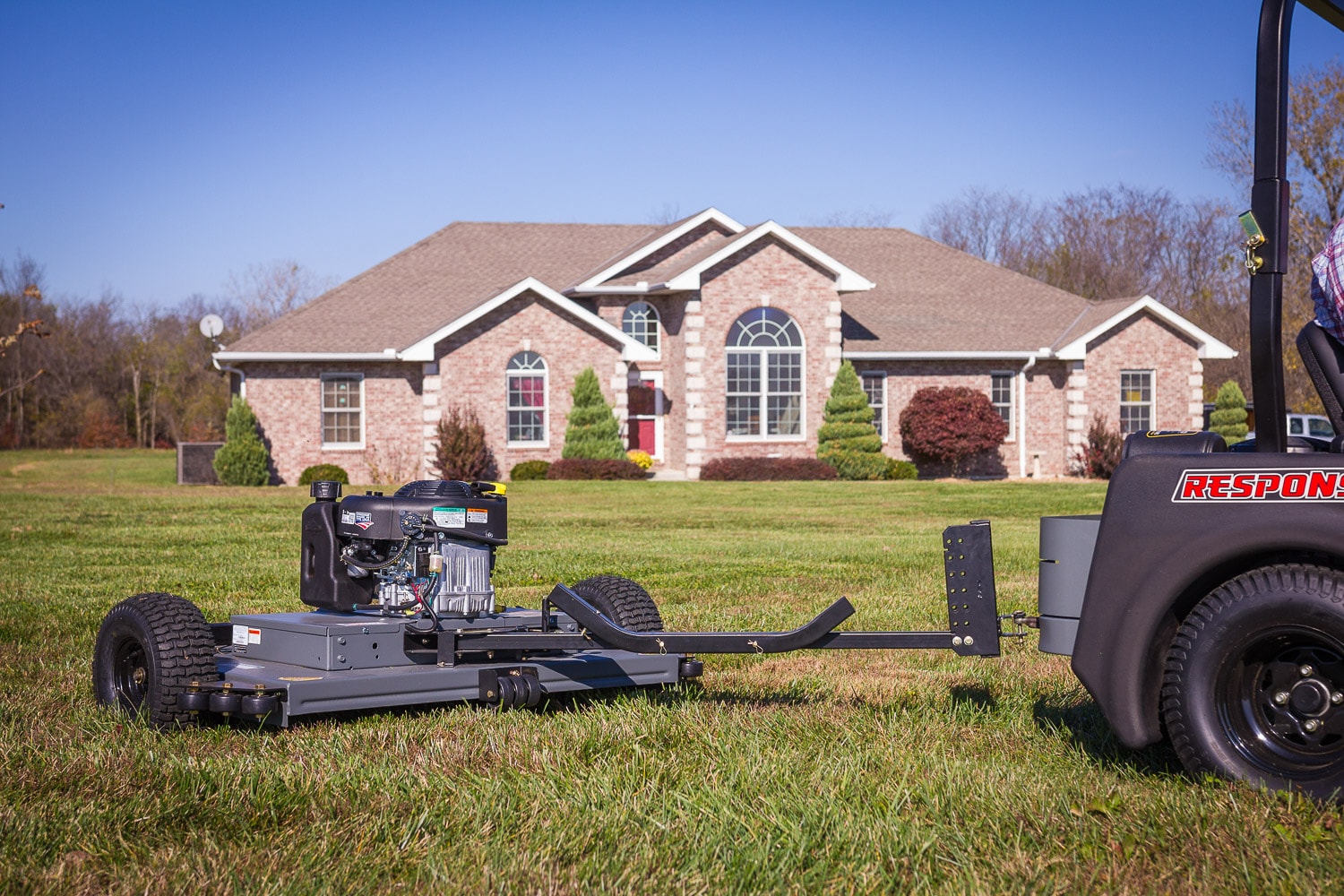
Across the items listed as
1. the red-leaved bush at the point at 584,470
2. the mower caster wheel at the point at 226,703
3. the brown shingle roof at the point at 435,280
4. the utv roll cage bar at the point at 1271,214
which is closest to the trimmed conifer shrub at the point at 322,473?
the brown shingle roof at the point at 435,280

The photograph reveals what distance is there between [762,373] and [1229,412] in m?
11.9

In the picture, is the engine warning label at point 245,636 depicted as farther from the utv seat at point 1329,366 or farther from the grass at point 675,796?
the utv seat at point 1329,366

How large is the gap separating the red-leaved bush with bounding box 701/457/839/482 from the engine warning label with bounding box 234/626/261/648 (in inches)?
964

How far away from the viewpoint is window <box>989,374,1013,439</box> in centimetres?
3494

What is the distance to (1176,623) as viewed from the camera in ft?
14.2

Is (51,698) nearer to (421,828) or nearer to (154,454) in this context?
(421,828)

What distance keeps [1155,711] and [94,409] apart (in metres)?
57.7

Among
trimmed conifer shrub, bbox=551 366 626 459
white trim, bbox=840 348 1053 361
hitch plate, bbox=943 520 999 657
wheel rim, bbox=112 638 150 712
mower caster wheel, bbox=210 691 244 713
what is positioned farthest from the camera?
white trim, bbox=840 348 1053 361

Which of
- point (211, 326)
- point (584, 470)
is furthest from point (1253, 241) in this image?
point (211, 326)

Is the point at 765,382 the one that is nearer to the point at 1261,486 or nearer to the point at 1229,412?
the point at 1229,412

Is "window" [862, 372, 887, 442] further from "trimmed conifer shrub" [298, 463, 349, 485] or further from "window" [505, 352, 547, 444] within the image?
"trimmed conifer shrub" [298, 463, 349, 485]

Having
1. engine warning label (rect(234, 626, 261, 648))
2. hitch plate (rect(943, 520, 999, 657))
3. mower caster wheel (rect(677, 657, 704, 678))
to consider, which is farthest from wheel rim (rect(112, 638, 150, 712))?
hitch plate (rect(943, 520, 999, 657))

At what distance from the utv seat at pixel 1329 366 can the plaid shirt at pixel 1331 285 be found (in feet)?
0.11

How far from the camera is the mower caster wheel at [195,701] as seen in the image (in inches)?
215
